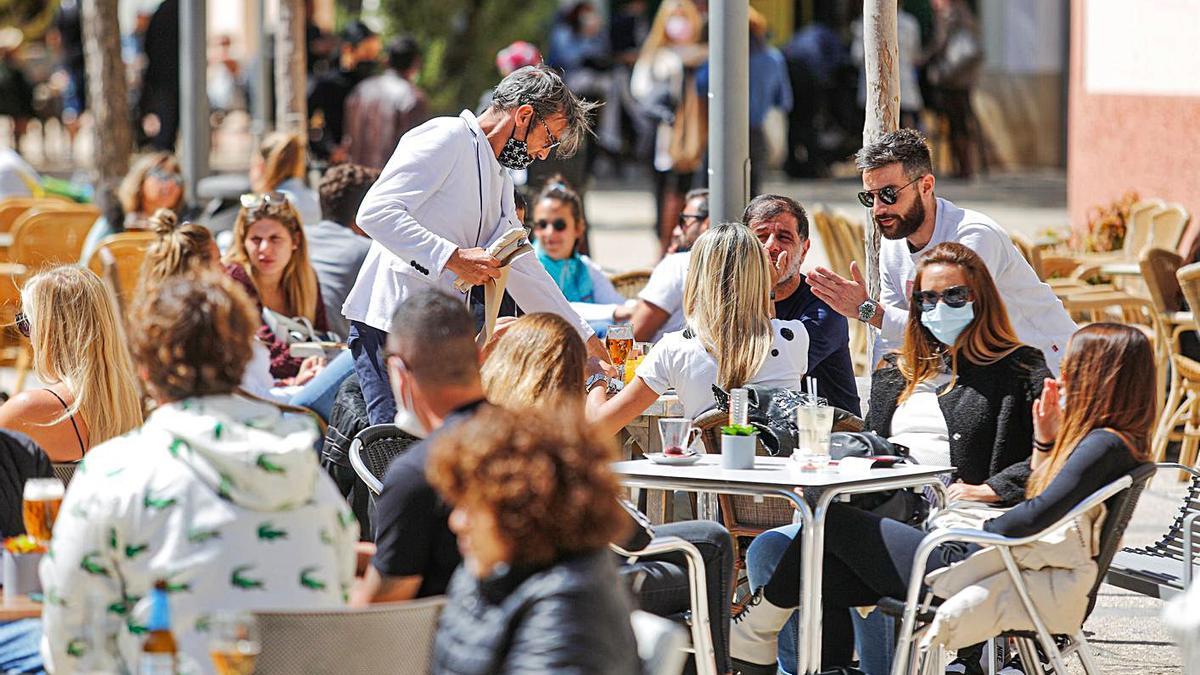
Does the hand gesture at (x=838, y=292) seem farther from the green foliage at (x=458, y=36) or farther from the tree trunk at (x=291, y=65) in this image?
the green foliage at (x=458, y=36)

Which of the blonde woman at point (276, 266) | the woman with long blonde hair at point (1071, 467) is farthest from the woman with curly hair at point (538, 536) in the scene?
the blonde woman at point (276, 266)

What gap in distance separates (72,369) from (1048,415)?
2.40m

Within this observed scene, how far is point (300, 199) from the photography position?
961 cm

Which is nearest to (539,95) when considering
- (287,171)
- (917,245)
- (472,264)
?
(472,264)

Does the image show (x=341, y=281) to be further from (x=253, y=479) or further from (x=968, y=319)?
(x=253, y=479)

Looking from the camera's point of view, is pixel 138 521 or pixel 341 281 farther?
pixel 341 281

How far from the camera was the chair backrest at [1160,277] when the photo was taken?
7.68 metres

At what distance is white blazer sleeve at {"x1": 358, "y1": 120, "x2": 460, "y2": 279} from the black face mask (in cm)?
17

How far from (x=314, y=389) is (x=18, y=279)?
3068 millimetres

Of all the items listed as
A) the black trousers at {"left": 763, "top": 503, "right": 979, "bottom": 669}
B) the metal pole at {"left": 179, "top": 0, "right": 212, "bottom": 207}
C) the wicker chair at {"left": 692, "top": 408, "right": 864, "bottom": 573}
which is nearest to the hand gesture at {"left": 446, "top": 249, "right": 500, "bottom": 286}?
the wicker chair at {"left": 692, "top": 408, "right": 864, "bottom": 573}

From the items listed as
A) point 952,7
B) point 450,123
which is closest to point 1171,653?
point 450,123


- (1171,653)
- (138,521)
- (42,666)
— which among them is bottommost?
(1171,653)

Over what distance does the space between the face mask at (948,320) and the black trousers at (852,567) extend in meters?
0.57

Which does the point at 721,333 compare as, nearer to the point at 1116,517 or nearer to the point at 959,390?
the point at 959,390
